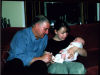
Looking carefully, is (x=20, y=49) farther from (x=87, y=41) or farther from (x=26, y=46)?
(x=87, y=41)

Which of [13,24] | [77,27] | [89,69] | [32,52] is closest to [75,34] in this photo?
[77,27]

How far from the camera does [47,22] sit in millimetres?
1474

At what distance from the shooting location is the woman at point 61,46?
146 cm

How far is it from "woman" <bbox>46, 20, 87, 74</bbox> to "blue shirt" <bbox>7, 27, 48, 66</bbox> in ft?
0.30

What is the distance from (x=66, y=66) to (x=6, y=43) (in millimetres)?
618

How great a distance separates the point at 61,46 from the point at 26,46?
35 centimetres

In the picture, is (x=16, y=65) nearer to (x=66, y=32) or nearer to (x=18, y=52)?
(x=18, y=52)

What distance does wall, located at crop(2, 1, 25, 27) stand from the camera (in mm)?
2961

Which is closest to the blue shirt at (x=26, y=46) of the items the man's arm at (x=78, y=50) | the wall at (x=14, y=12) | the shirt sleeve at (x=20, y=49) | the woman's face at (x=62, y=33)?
the shirt sleeve at (x=20, y=49)

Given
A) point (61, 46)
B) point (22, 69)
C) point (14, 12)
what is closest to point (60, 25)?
point (61, 46)

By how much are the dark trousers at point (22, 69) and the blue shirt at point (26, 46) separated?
9 cm

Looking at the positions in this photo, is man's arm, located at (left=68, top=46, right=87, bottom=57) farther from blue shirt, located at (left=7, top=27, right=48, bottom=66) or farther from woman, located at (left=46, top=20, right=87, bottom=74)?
blue shirt, located at (left=7, top=27, right=48, bottom=66)

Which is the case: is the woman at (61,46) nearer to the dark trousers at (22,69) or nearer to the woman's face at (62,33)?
the woman's face at (62,33)

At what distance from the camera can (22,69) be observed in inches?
A: 50.1
